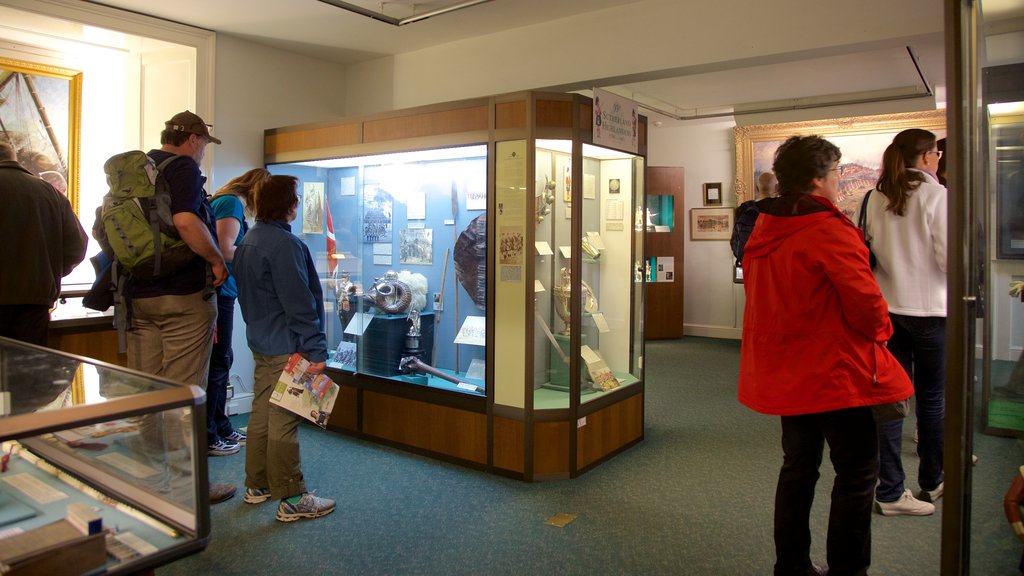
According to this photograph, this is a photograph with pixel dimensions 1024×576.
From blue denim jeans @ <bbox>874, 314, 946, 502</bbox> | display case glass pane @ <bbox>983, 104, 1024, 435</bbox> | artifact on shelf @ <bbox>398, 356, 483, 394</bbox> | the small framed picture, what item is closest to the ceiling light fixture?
artifact on shelf @ <bbox>398, 356, 483, 394</bbox>

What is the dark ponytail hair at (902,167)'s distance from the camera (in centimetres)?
293

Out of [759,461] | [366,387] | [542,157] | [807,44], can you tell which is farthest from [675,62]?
[366,387]

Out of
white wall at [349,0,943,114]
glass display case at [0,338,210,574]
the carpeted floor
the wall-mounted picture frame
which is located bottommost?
the carpeted floor

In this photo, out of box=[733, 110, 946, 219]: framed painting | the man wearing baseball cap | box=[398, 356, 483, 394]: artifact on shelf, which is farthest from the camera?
box=[733, 110, 946, 219]: framed painting

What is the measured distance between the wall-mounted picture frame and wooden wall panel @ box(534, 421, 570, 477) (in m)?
6.28

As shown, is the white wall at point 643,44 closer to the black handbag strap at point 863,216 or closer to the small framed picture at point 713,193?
the black handbag strap at point 863,216

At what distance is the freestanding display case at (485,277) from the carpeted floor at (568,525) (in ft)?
0.80

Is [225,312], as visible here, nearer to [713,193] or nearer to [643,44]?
[643,44]

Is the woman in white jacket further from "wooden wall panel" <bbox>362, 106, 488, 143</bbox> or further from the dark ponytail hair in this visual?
"wooden wall panel" <bbox>362, 106, 488, 143</bbox>

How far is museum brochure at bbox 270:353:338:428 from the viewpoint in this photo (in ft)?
9.89

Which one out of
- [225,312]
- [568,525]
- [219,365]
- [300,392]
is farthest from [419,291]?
[568,525]

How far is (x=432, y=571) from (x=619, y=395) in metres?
1.80

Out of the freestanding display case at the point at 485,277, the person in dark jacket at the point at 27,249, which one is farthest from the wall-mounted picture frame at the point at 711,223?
the person in dark jacket at the point at 27,249

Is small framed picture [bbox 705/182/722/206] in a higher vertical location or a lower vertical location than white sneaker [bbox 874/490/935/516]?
higher
